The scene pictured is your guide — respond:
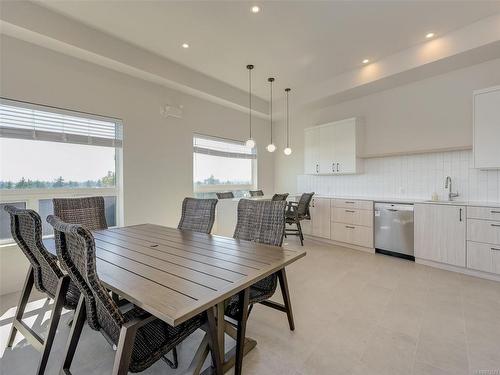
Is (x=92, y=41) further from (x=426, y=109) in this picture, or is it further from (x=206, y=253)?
(x=426, y=109)

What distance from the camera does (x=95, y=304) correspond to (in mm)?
1226

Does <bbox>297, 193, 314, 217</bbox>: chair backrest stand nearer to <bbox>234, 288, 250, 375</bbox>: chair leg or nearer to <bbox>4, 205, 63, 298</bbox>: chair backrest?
<bbox>234, 288, 250, 375</bbox>: chair leg

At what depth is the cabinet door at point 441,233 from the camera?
3.17m

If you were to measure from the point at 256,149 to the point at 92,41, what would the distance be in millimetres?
3771

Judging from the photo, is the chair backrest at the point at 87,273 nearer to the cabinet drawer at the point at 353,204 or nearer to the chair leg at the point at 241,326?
the chair leg at the point at 241,326

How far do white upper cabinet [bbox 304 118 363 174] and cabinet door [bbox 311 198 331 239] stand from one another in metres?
0.66

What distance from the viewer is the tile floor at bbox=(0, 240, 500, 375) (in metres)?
1.62

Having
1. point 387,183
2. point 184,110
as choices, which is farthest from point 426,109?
point 184,110

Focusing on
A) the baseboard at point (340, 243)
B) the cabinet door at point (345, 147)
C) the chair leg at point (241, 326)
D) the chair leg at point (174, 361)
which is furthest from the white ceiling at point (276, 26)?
the chair leg at point (174, 361)

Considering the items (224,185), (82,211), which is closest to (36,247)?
(82,211)

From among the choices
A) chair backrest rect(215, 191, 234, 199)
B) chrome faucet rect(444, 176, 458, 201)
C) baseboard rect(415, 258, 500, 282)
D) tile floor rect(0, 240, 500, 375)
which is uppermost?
chrome faucet rect(444, 176, 458, 201)

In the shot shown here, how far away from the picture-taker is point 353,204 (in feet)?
13.9

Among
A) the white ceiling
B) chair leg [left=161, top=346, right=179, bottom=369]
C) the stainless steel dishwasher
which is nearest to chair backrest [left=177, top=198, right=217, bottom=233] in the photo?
chair leg [left=161, top=346, right=179, bottom=369]

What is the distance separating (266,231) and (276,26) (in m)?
2.49
